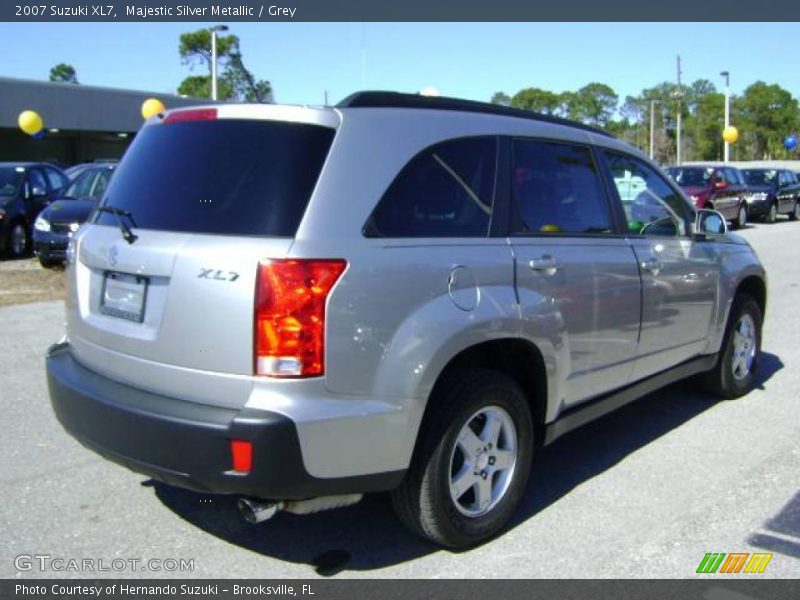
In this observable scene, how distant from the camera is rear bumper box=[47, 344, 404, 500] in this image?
2.74 metres

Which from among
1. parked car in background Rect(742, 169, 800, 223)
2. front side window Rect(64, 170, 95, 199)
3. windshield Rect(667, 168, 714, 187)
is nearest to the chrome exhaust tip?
front side window Rect(64, 170, 95, 199)

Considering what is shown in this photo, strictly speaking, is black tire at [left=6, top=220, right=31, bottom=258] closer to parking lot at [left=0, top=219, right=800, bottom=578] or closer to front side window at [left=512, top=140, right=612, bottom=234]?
parking lot at [left=0, top=219, right=800, bottom=578]

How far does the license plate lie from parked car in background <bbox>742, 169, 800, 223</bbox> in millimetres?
23714

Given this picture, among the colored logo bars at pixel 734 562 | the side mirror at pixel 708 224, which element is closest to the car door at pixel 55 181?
the side mirror at pixel 708 224

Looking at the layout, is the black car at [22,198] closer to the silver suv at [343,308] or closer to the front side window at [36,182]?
the front side window at [36,182]

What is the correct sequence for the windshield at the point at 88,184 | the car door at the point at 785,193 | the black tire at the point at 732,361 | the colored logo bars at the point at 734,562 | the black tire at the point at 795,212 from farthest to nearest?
1. the black tire at the point at 795,212
2. the car door at the point at 785,193
3. the windshield at the point at 88,184
4. the black tire at the point at 732,361
5. the colored logo bars at the point at 734,562

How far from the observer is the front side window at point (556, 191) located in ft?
12.3

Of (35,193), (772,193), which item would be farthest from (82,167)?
(772,193)

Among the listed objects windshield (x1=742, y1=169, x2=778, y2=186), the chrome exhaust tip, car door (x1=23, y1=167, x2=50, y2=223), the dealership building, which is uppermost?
the dealership building

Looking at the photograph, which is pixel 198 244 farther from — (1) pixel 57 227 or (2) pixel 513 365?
(1) pixel 57 227

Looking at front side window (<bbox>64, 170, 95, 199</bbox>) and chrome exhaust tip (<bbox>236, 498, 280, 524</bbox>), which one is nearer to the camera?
chrome exhaust tip (<bbox>236, 498, 280, 524</bbox>)

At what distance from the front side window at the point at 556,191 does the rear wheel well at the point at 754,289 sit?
1.91m
